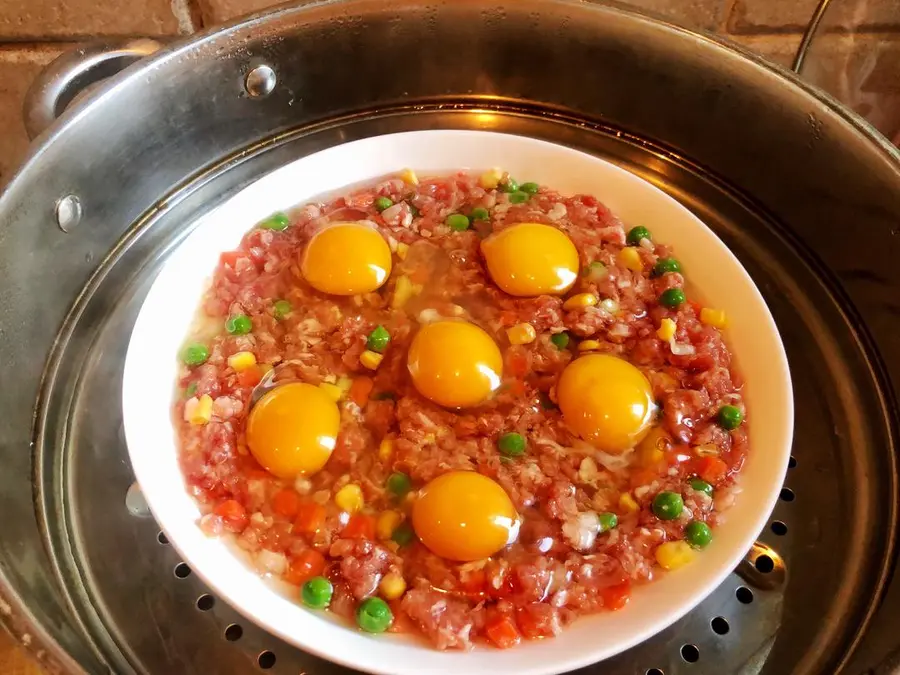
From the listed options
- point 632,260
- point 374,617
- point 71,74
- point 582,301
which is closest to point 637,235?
point 632,260

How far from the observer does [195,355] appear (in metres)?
2.41

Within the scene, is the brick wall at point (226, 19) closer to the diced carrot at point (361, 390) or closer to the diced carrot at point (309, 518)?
the diced carrot at point (361, 390)

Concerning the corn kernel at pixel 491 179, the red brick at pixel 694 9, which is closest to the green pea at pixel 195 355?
the corn kernel at pixel 491 179

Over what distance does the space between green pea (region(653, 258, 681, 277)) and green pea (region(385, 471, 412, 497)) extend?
1.15 meters

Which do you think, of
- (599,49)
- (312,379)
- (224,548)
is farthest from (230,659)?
(599,49)

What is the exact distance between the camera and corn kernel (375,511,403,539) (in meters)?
2.15

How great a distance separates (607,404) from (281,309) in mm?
1159

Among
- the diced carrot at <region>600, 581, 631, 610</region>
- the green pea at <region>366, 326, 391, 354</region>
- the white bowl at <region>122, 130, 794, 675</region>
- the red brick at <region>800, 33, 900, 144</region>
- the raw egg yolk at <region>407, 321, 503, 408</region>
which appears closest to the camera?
the white bowl at <region>122, 130, 794, 675</region>

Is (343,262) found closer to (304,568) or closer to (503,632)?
(304,568)

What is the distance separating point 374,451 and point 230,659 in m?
0.70

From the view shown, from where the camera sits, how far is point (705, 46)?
2.61 meters

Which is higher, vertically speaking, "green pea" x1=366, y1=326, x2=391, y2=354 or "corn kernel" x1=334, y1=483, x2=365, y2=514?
"green pea" x1=366, y1=326, x2=391, y2=354

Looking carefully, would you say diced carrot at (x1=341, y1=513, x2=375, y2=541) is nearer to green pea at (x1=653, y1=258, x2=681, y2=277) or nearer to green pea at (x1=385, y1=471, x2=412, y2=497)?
green pea at (x1=385, y1=471, x2=412, y2=497)

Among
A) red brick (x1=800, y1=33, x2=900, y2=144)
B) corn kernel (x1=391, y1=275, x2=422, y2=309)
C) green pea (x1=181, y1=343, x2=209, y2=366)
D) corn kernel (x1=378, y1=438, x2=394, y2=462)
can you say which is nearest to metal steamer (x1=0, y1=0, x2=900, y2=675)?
green pea (x1=181, y1=343, x2=209, y2=366)
